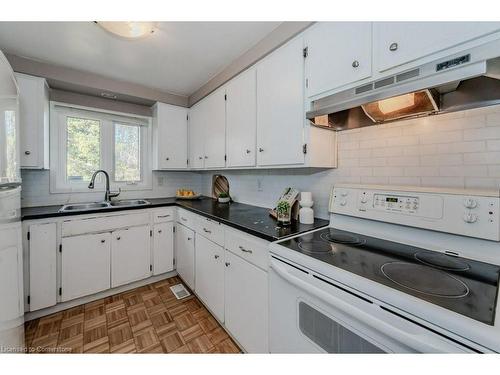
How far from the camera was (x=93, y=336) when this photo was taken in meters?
1.67

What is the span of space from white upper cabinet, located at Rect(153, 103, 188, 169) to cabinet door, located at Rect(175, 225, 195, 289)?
898mm

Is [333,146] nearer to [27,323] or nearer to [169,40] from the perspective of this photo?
[169,40]

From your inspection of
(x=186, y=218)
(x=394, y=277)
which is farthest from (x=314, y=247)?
(x=186, y=218)

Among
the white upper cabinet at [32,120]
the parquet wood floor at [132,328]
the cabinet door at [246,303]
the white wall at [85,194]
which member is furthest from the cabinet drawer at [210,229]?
the white upper cabinet at [32,120]

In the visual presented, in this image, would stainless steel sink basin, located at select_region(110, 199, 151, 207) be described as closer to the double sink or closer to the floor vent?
the double sink

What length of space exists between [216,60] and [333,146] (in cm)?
138

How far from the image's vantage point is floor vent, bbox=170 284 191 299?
224 cm

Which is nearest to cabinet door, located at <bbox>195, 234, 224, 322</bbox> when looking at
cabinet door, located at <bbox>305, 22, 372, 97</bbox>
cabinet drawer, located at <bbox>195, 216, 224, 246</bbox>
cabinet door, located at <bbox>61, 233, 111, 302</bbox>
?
cabinet drawer, located at <bbox>195, 216, 224, 246</bbox>

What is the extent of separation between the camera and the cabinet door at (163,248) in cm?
245

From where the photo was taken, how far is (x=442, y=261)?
0.95 metres
